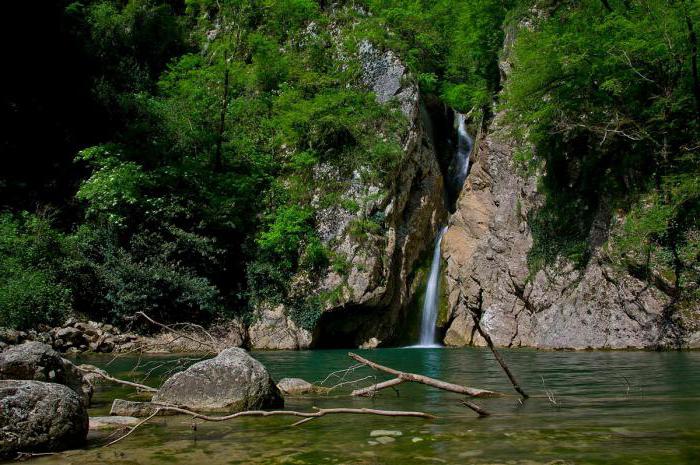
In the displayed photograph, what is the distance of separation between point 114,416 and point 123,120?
67.1 feet

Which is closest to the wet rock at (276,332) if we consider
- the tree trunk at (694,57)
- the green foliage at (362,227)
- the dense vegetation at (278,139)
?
the dense vegetation at (278,139)

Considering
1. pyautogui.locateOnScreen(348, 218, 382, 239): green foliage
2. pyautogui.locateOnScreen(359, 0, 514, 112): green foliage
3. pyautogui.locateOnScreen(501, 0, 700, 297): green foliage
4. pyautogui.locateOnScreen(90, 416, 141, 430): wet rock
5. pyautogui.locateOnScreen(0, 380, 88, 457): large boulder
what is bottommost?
pyautogui.locateOnScreen(90, 416, 141, 430): wet rock

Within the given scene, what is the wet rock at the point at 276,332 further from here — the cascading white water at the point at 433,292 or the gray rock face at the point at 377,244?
the cascading white water at the point at 433,292

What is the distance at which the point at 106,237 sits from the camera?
19922 millimetres

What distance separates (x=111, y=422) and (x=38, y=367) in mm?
1487

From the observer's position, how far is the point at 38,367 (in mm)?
6188

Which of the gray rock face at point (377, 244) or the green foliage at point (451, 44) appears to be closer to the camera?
the gray rock face at point (377, 244)

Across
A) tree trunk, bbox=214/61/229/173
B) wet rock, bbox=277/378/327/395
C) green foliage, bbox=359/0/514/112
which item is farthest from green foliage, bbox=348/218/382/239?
wet rock, bbox=277/378/327/395

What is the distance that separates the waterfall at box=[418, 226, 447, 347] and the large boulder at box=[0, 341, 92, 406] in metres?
15.5

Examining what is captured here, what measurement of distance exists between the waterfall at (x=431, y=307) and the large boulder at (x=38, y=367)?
50.8 feet

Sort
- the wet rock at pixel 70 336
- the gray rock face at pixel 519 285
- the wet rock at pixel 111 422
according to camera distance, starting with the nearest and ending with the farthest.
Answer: the wet rock at pixel 111 422 < the wet rock at pixel 70 336 < the gray rock face at pixel 519 285

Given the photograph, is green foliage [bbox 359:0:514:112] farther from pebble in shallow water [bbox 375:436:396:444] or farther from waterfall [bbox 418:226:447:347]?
pebble in shallow water [bbox 375:436:396:444]

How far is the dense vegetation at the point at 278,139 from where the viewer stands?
54.1ft

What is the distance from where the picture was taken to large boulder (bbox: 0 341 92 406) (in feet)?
19.5
